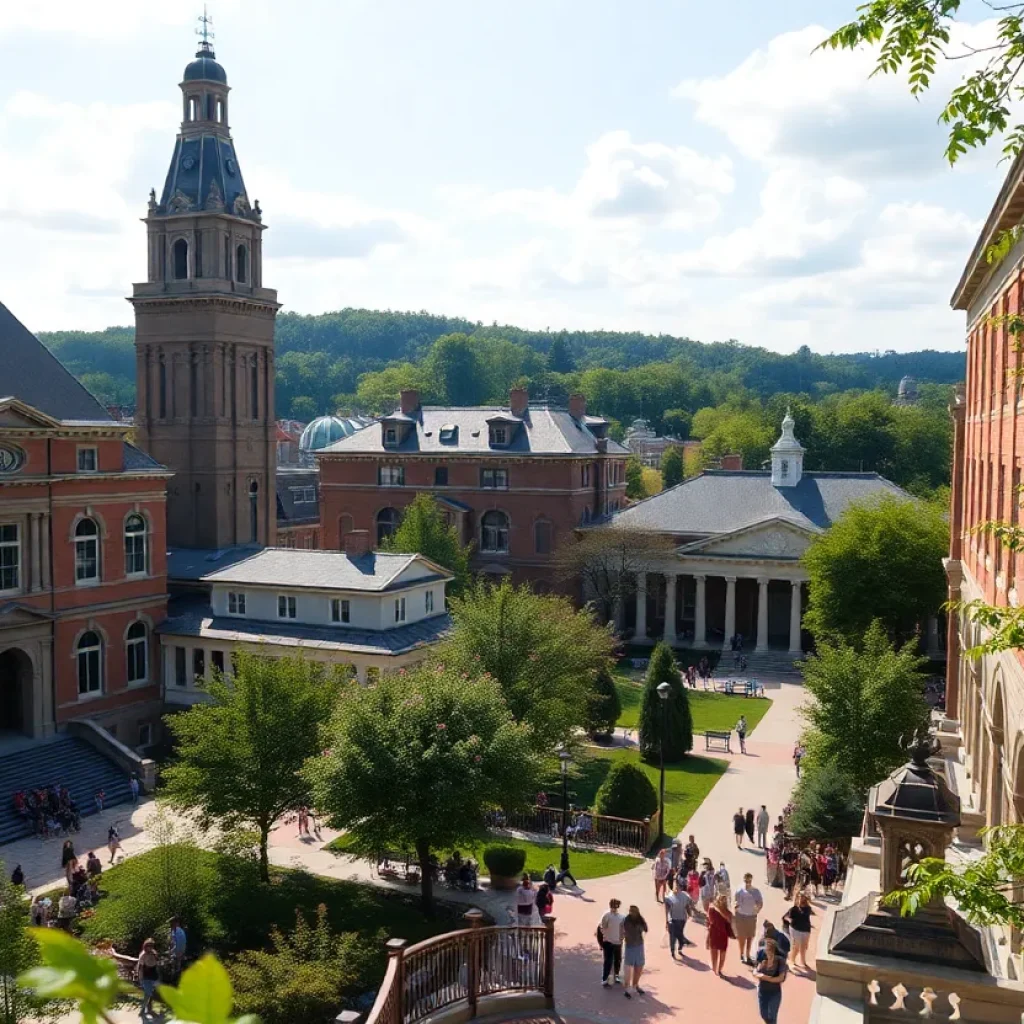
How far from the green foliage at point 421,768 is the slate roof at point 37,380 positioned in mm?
21213

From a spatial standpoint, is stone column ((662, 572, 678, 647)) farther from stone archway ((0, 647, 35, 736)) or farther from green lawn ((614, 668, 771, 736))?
stone archway ((0, 647, 35, 736))

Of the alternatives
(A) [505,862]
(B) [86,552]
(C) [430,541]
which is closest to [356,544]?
(B) [86,552]

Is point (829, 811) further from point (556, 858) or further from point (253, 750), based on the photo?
point (253, 750)

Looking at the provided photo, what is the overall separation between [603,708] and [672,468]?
283 feet

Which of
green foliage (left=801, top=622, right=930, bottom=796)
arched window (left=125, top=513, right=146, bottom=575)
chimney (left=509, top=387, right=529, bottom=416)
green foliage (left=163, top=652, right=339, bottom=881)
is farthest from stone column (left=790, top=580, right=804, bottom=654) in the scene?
green foliage (left=163, top=652, right=339, bottom=881)

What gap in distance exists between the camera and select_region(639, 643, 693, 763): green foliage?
131ft

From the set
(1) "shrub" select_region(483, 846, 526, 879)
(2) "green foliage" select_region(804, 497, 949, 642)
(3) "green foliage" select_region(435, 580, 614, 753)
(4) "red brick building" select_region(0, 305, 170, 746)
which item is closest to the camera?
(1) "shrub" select_region(483, 846, 526, 879)

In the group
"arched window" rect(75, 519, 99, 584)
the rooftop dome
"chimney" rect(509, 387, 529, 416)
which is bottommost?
"arched window" rect(75, 519, 99, 584)

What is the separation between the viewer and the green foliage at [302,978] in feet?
64.5

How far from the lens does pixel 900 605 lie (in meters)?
50.6

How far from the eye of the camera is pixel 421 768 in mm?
24594

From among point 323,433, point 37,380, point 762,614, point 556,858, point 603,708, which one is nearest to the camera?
point 556,858

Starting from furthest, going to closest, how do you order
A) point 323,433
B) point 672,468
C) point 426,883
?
point 672,468 < point 323,433 < point 426,883

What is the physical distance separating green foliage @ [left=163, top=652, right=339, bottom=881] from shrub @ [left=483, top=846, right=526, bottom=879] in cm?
502
